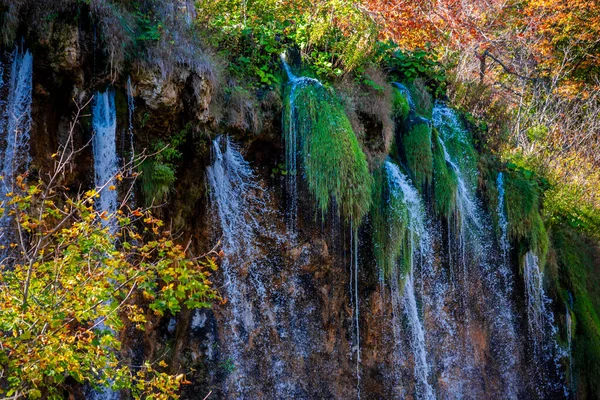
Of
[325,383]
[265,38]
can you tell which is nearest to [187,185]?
[265,38]

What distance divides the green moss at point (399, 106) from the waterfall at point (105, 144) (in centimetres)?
485

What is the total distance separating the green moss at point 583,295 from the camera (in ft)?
38.8

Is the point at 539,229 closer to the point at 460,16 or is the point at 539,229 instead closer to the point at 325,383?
the point at 325,383

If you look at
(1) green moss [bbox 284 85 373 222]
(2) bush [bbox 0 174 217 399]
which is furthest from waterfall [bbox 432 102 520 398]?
(2) bush [bbox 0 174 217 399]

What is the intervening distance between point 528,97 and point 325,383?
38.0 ft

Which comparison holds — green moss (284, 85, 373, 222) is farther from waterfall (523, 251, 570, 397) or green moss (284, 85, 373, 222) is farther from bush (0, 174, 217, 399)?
waterfall (523, 251, 570, 397)

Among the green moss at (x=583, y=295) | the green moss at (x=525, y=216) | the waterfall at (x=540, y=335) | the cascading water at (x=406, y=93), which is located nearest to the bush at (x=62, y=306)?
the cascading water at (x=406, y=93)

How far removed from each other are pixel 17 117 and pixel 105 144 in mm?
1017

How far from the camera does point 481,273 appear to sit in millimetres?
11227

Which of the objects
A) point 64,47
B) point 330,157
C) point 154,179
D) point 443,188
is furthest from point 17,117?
point 443,188

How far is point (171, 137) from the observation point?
7777mm

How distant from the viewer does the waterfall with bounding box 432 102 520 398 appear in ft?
35.8

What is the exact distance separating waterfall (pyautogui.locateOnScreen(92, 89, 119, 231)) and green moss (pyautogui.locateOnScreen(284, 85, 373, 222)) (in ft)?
8.03

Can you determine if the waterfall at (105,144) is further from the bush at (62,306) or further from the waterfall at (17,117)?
the bush at (62,306)
